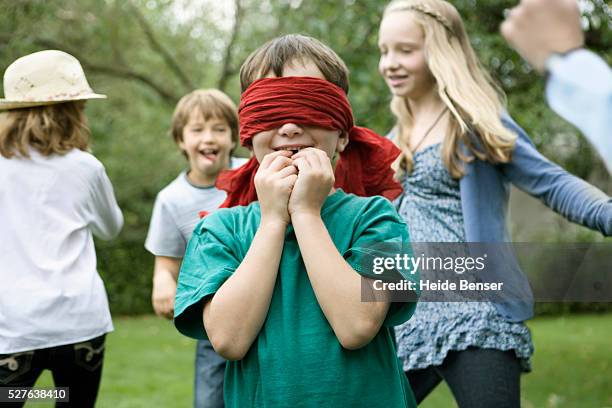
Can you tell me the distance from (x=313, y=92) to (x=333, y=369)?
2.79ft

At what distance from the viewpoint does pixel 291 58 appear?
8.07 ft

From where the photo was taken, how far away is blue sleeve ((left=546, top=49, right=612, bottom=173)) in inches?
60.3

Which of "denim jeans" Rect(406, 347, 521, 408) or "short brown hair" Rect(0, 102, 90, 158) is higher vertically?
"short brown hair" Rect(0, 102, 90, 158)

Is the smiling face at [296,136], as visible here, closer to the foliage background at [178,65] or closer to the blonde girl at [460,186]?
the blonde girl at [460,186]

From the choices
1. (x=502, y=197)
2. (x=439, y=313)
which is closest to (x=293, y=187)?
(x=439, y=313)

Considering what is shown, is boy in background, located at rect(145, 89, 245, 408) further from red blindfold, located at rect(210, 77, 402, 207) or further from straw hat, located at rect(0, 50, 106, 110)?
red blindfold, located at rect(210, 77, 402, 207)

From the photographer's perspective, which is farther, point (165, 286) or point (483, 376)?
point (165, 286)

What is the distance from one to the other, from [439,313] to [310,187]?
1252 mm

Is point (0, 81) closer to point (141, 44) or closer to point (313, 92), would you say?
point (141, 44)

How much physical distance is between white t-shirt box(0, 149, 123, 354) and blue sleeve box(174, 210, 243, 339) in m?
1.39

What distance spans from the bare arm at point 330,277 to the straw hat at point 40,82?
1.89 m

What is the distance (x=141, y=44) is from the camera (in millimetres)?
15859

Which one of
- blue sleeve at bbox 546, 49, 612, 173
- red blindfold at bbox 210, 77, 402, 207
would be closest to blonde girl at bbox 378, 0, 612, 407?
red blindfold at bbox 210, 77, 402, 207

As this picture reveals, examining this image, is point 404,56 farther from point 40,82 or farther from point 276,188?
point 40,82
